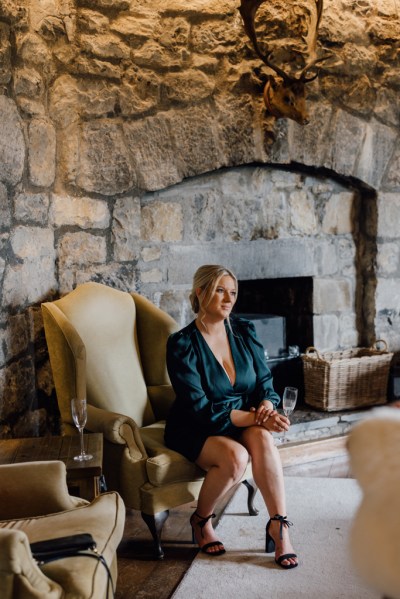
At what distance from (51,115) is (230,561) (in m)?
2.14

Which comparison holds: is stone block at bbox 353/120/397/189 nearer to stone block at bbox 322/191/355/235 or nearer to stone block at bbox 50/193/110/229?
stone block at bbox 322/191/355/235

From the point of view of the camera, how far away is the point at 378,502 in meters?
1.56

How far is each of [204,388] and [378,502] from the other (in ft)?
4.07

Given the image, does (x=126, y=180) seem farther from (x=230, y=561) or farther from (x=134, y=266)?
(x=230, y=561)

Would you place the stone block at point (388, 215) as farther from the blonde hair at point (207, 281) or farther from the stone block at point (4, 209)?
the stone block at point (4, 209)

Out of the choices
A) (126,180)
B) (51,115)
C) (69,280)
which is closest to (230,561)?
(69,280)

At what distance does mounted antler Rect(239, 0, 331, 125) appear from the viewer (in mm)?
3465

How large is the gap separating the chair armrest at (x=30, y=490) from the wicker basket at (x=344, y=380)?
2.24m

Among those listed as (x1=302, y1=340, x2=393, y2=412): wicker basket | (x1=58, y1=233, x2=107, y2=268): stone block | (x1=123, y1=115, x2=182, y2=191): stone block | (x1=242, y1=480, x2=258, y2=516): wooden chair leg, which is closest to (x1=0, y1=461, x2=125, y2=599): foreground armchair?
(x1=242, y1=480, x2=258, y2=516): wooden chair leg

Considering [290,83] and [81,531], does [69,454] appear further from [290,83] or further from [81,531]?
[290,83]

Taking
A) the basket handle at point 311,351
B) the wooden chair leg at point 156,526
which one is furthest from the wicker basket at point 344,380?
the wooden chair leg at point 156,526

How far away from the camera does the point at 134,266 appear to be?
352cm

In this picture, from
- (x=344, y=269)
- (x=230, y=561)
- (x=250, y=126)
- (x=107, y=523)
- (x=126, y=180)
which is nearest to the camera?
(x=107, y=523)

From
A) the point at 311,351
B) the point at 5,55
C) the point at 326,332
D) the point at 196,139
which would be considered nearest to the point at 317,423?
the point at 311,351
